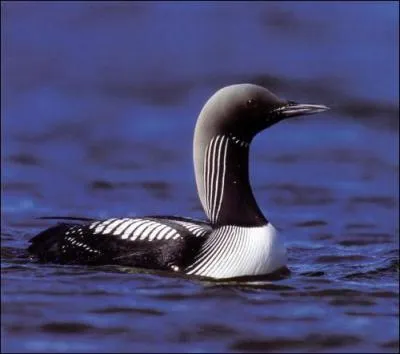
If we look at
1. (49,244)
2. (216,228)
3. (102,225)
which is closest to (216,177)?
(216,228)

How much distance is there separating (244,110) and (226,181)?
36 centimetres

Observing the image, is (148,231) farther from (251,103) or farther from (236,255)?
(251,103)

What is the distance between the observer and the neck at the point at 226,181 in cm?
802

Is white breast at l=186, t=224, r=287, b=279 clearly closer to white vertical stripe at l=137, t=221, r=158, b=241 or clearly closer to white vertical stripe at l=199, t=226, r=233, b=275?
white vertical stripe at l=199, t=226, r=233, b=275

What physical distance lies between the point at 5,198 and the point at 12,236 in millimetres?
1504

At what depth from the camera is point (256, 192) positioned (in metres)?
11.5

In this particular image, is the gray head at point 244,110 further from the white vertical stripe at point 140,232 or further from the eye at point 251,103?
the white vertical stripe at point 140,232

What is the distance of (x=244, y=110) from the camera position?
796 cm

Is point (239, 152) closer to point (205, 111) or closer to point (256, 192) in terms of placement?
point (205, 111)

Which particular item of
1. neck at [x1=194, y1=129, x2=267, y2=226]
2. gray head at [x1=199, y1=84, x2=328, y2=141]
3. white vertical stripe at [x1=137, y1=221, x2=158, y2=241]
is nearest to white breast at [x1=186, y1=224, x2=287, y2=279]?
neck at [x1=194, y1=129, x2=267, y2=226]

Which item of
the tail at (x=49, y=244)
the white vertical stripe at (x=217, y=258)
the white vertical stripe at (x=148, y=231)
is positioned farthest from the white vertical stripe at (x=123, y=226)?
the white vertical stripe at (x=217, y=258)

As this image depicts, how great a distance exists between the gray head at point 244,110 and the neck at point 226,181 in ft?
0.23

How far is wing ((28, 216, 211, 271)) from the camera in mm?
7824

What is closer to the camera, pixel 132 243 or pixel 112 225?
pixel 132 243
